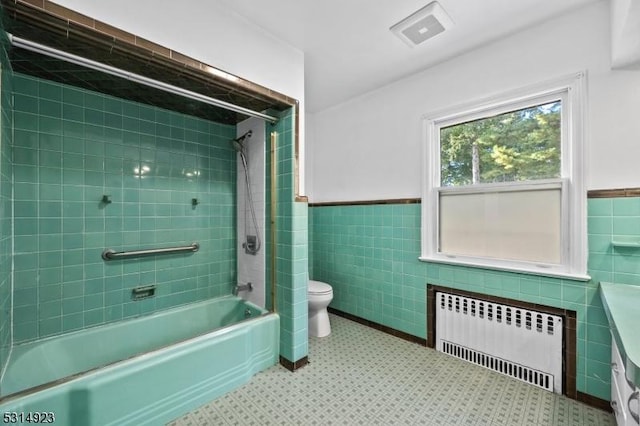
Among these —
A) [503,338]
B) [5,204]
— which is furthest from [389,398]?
[5,204]

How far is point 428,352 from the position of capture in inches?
85.7

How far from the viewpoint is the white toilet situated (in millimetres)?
2428

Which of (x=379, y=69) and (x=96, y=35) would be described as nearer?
(x=96, y=35)

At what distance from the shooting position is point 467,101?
202cm

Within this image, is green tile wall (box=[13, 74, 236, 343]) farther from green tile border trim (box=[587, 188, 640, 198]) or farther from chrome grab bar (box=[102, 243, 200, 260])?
green tile border trim (box=[587, 188, 640, 198])

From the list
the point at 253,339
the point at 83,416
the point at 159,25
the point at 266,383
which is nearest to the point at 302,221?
the point at 253,339

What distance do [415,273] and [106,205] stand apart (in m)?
2.48

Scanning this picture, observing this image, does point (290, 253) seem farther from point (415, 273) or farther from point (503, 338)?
point (503, 338)

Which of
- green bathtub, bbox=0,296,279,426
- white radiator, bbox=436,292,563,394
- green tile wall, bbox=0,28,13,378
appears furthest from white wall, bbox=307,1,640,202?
green tile wall, bbox=0,28,13,378

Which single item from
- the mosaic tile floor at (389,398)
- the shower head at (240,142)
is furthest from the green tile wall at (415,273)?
the shower head at (240,142)

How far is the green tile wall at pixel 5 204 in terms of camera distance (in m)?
1.31

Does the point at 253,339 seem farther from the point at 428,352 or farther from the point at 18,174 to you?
the point at 18,174

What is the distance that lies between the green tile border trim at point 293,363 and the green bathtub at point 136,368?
68 millimetres

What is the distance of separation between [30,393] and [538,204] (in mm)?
2904
